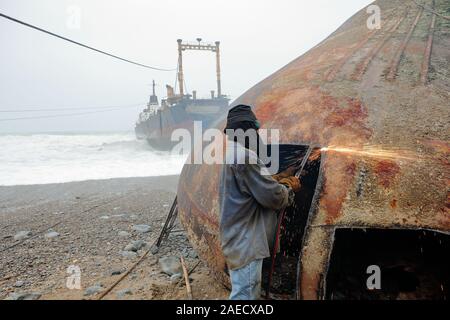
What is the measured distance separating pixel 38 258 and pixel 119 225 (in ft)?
5.92

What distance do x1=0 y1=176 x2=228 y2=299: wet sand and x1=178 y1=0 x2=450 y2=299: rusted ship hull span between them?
103 centimetres

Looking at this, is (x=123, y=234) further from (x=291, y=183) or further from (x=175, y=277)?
(x=291, y=183)

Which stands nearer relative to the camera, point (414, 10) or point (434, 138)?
point (434, 138)

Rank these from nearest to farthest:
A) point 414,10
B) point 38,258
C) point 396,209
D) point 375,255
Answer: point 396,209 → point 375,255 → point 414,10 → point 38,258

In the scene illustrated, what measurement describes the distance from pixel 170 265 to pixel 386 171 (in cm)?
317

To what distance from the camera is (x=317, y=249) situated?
7.04ft

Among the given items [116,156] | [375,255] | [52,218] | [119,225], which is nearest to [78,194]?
[52,218]

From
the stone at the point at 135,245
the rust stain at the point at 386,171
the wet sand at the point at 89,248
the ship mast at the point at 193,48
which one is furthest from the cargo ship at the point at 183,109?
the rust stain at the point at 386,171

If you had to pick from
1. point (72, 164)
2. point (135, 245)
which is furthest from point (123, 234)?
point (72, 164)

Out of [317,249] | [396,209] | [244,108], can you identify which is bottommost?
[317,249]

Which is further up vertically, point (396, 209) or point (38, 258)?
point (396, 209)

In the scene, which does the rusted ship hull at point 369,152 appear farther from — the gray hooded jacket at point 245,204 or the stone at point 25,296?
the stone at point 25,296

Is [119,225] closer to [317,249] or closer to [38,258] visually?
[38,258]

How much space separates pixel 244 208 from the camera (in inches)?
84.8
